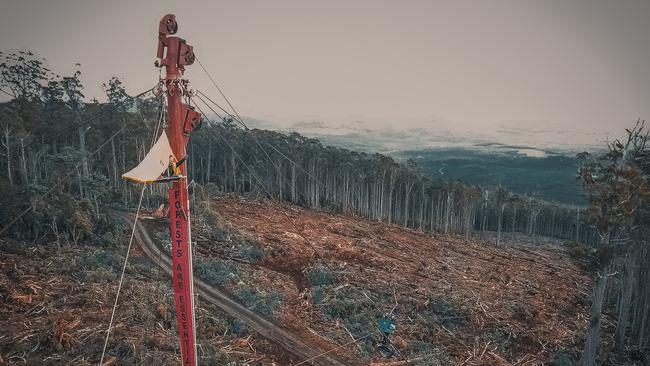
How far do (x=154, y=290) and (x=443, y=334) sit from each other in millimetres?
15694

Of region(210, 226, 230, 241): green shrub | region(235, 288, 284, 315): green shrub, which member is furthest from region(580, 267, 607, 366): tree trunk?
region(210, 226, 230, 241): green shrub

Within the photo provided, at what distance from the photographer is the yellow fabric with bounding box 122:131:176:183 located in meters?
6.02

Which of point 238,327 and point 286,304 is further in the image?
point 286,304

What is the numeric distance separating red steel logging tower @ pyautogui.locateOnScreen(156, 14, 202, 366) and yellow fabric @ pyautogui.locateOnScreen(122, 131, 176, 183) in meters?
0.46

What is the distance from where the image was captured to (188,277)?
25.8ft

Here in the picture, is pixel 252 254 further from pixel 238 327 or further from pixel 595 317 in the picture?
pixel 595 317

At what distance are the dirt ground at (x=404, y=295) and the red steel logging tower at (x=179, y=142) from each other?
3218mm

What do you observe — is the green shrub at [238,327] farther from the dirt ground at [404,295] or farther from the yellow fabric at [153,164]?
the yellow fabric at [153,164]

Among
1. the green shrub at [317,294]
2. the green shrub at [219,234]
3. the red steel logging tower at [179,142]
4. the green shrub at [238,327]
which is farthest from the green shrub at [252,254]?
the red steel logging tower at [179,142]

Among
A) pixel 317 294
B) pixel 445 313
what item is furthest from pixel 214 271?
pixel 445 313

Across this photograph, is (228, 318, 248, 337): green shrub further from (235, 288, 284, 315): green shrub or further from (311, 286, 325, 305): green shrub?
(311, 286, 325, 305): green shrub

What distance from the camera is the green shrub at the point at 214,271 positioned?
22.9 meters

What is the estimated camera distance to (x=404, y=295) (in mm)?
24984

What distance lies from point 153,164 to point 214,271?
62.0ft
